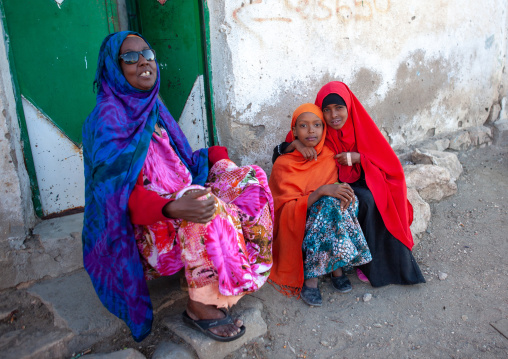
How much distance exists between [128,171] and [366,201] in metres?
1.44

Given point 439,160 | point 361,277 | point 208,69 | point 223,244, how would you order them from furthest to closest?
point 439,160 < point 208,69 < point 361,277 < point 223,244

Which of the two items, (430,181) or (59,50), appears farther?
(430,181)

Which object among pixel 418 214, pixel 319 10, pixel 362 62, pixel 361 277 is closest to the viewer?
pixel 361 277

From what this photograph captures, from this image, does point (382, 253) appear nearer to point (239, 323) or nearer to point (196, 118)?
point (239, 323)

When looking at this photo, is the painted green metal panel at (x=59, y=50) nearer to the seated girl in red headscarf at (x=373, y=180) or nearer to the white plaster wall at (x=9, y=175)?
the white plaster wall at (x=9, y=175)

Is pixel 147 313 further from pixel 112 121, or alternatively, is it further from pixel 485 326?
pixel 485 326

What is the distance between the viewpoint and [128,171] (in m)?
1.86

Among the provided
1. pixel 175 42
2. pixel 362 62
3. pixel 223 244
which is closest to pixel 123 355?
pixel 223 244

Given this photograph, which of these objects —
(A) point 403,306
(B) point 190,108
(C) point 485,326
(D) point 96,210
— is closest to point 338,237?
(A) point 403,306

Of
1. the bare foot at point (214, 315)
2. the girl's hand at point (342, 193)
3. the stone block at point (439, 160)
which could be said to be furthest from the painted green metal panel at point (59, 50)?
the stone block at point (439, 160)

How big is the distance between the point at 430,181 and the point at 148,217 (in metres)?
2.72

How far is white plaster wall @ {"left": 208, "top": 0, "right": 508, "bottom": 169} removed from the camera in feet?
9.73

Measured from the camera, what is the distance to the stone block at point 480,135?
4.87 meters

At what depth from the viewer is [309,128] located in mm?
2611
